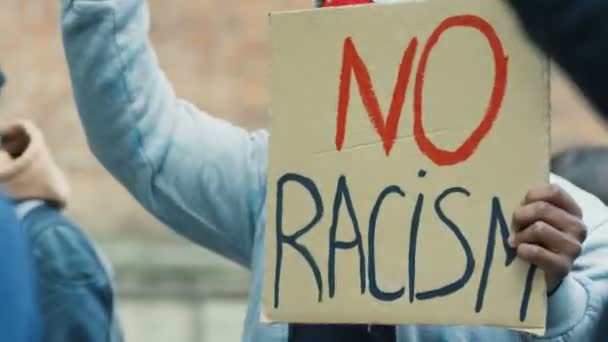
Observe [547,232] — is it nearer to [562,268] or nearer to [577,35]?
[562,268]

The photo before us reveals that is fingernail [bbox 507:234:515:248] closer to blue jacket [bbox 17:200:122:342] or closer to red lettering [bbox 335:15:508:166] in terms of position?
red lettering [bbox 335:15:508:166]

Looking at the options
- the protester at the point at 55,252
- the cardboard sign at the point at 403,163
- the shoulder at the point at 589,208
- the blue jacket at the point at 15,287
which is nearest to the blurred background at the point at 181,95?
the protester at the point at 55,252

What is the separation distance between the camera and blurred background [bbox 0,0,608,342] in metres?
4.45

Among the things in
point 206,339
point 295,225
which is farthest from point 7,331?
point 206,339

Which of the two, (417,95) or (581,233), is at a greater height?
(417,95)

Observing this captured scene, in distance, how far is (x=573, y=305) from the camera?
1918mm

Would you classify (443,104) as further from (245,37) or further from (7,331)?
(245,37)

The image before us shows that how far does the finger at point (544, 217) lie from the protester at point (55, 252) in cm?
59

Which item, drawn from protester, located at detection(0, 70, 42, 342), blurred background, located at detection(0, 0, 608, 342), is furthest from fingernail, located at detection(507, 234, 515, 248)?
blurred background, located at detection(0, 0, 608, 342)

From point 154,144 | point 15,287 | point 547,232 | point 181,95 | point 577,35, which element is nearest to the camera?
point 577,35

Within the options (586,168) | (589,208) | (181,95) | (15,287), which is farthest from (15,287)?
(181,95)

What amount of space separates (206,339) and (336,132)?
2586 millimetres

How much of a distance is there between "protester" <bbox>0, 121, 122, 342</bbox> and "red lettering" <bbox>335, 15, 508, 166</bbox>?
1.50 feet

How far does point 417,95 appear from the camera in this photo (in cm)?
188
